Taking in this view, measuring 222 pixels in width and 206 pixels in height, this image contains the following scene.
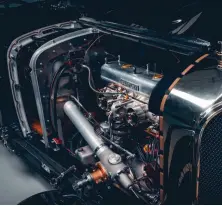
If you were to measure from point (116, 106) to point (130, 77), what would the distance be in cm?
30

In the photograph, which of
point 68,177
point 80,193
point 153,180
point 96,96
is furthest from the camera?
point 96,96

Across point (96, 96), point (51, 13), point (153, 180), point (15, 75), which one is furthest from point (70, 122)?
point (51, 13)

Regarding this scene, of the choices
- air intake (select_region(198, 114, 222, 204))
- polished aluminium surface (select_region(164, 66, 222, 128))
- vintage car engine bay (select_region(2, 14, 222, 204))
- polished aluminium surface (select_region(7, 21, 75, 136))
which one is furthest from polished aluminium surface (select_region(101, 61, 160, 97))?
polished aluminium surface (select_region(7, 21, 75, 136))

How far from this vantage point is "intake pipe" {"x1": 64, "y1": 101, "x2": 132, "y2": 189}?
2410 millimetres

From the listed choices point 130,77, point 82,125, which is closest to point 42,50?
point 82,125

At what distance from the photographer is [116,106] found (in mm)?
2582

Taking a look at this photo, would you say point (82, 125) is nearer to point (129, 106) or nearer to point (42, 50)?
point (129, 106)

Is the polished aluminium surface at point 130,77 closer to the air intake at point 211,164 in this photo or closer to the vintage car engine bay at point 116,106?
the vintage car engine bay at point 116,106

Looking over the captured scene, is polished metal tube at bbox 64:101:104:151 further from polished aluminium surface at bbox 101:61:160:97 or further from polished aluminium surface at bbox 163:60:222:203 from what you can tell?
polished aluminium surface at bbox 163:60:222:203

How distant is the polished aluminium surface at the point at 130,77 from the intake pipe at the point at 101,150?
47 centimetres

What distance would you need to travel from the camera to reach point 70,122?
341cm

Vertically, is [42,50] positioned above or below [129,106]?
above

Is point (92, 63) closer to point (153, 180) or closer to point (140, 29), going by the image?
point (140, 29)

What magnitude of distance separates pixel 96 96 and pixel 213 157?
1.66 m
